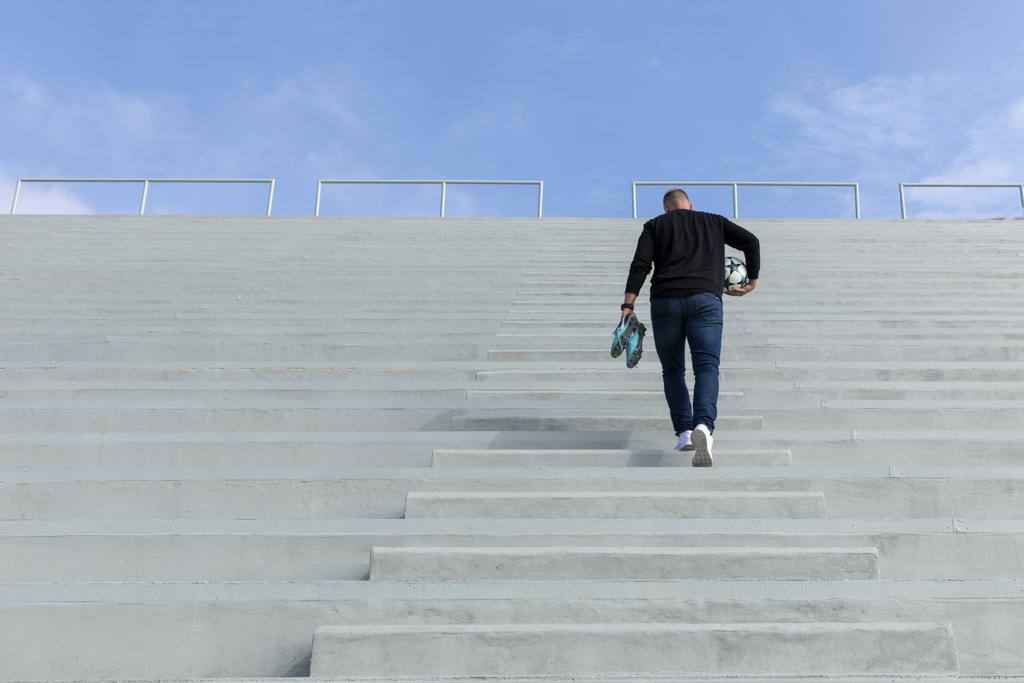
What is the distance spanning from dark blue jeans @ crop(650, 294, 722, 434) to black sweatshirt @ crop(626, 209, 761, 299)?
55mm

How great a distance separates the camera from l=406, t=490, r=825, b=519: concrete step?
2986 millimetres

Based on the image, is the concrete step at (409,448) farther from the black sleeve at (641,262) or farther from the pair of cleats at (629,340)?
the black sleeve at (641,262)

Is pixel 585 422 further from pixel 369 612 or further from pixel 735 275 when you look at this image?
pixel 369 612

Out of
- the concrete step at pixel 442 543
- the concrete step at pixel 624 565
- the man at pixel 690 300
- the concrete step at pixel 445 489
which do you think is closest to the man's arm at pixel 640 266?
A: the man at pixel 690 300

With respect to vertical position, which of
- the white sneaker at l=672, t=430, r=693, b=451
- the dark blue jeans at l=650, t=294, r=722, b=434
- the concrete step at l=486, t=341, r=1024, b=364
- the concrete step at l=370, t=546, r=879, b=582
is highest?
the concrete step at l=486, t=341, r=1024, b=364

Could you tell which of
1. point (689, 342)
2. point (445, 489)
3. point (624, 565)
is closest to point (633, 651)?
point (624, 565)

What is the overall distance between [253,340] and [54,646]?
106 inches

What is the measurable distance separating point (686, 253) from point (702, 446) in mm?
801

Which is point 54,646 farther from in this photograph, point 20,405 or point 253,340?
point 253,340

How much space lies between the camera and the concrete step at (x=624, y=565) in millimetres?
2623

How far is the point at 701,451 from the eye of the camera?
10.7 feet

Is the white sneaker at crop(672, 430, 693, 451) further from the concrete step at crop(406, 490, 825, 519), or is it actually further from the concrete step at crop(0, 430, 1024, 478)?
the concrete step at crop(406, 490, 825, 519)

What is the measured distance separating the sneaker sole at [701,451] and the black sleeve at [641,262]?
64 centimetres

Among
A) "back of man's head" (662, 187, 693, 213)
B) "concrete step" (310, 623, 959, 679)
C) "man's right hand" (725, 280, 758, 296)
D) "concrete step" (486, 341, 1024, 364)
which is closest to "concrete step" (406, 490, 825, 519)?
"concrete step" (310, 623, 959, 679)
